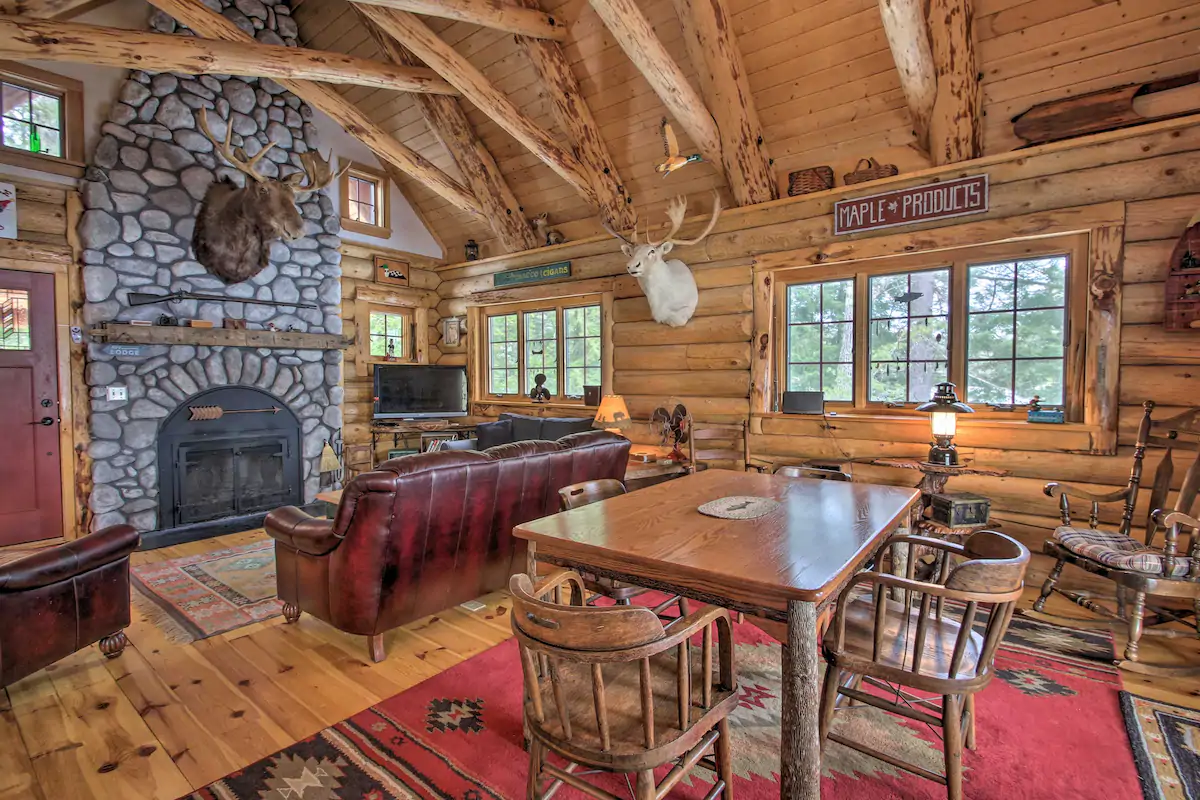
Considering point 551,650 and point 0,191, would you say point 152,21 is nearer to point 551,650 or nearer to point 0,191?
point 0,191

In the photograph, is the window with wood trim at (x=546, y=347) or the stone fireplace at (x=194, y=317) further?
the window with wood trim at (x=546, y=347)

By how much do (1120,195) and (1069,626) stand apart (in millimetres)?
2474

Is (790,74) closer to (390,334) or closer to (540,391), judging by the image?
(540,391)

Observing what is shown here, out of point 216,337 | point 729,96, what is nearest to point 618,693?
point 729,96

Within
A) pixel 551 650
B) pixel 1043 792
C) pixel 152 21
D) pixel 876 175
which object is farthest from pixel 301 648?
pixel 152 21

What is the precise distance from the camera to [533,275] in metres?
6.51

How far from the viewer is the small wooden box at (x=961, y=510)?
348cm

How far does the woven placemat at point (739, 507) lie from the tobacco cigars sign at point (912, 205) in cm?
270

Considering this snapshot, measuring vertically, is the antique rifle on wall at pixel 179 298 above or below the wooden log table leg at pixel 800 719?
above

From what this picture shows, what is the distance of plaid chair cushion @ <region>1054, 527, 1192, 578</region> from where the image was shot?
8.94ft

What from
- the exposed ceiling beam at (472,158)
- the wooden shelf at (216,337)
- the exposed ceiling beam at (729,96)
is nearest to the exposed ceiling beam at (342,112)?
the exposed ceiling beam at (472,158)

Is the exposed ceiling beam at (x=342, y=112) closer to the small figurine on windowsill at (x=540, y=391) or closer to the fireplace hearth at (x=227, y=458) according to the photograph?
the small figurine on windowsill at (x=540, y=391)

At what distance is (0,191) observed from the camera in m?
4.34

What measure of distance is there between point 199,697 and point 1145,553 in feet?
14.3
